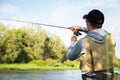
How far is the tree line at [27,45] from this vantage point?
4016 centimetres

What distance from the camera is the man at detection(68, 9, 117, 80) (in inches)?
123

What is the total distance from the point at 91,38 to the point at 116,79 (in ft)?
1.28

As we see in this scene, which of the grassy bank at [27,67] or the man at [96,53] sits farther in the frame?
the grassy bank at [27,67]

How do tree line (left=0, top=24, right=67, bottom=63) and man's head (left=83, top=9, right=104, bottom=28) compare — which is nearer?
man's head (left=83, top=9, right=104, bottom=28)

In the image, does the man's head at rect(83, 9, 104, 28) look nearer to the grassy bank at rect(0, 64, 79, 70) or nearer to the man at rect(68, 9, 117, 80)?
the man at rect(68, 9, 117, 80)

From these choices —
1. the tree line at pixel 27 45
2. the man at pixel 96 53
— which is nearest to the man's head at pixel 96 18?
→ the man at pixel 96 53

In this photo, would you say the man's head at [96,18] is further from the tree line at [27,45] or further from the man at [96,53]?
the tree line at [27,45]

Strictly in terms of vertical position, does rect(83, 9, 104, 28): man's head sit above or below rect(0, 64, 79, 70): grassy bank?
above

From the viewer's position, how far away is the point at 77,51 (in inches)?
124

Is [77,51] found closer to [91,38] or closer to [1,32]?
[91,38]

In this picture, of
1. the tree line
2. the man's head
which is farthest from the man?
the tree line

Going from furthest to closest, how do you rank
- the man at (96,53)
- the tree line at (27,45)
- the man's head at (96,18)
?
1. the tree line at (27,45)
2. the man's head at (96,18)
3. the man at (96,53)

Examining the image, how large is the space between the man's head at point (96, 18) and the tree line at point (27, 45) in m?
36.2

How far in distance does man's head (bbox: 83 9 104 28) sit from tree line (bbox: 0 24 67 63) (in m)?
36.2
